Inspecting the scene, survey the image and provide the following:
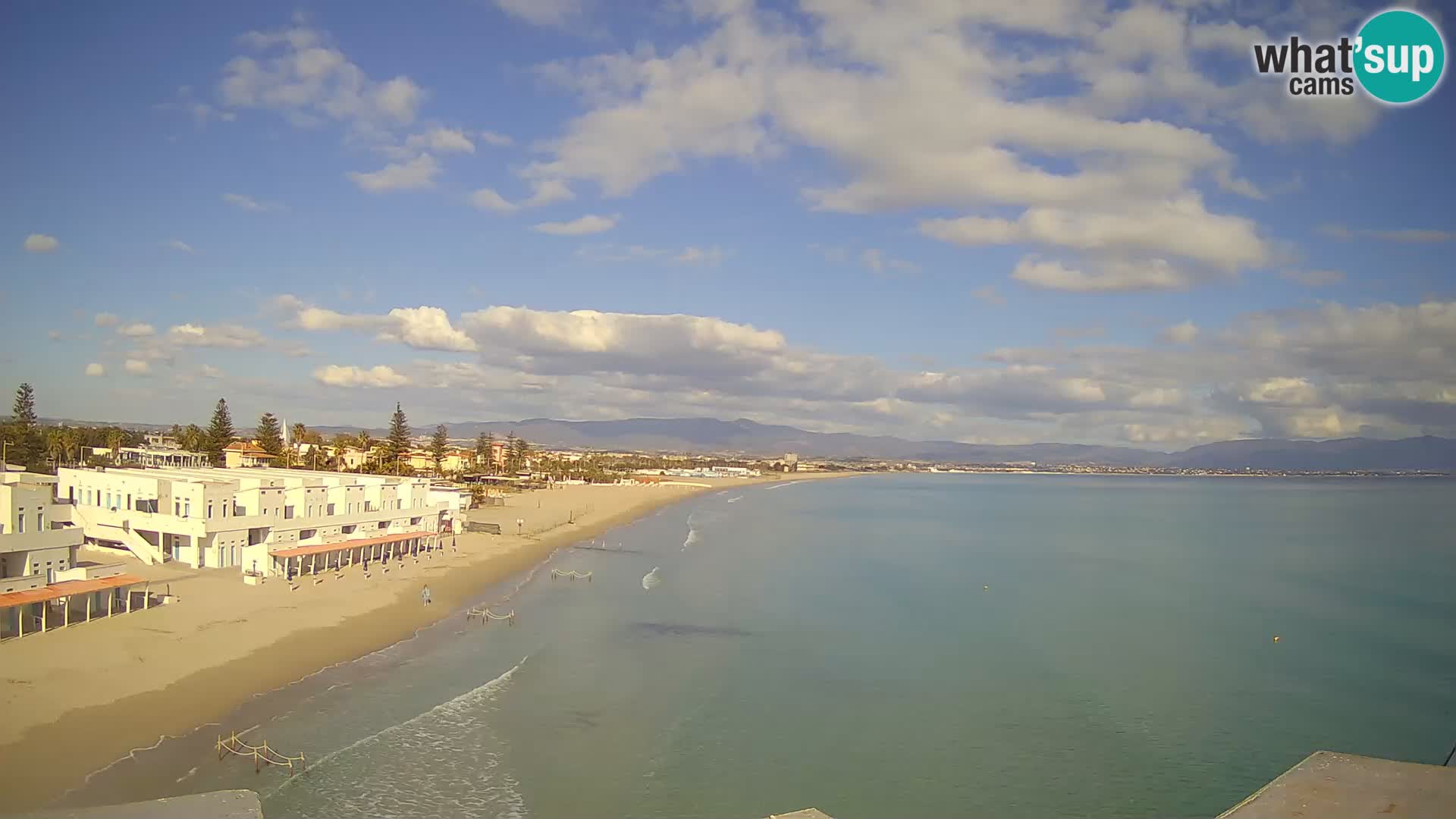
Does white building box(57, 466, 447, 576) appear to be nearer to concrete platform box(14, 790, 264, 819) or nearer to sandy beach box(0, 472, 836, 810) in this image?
sandy beach box(0, 472, 836, 810)

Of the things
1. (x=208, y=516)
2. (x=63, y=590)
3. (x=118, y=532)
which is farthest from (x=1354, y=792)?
(x=118, y=532)

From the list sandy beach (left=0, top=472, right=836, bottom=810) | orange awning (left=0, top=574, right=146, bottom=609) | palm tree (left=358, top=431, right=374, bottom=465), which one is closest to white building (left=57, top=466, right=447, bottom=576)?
sandy beach (left=0, top=472, right=836, bottom=810)

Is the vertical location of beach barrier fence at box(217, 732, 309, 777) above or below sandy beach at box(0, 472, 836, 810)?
below

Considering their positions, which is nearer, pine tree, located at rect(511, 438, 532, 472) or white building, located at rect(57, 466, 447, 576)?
white building, located at rect(57, 466, 447, 576)

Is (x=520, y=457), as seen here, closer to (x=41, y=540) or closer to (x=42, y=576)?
(x=41, y=540)

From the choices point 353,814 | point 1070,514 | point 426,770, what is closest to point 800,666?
point 426,770

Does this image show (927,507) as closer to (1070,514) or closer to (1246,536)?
(1070,514)
